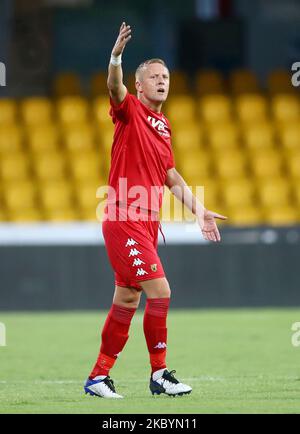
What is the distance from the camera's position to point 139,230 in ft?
25.2

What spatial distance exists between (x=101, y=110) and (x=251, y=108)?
208cm

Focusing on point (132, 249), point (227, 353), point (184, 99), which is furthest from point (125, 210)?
point (184, 99)

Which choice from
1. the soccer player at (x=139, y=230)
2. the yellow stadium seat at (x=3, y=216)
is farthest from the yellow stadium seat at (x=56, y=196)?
the soccer player at (x=139, y=230)

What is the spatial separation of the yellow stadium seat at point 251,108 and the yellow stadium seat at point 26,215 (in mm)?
3388

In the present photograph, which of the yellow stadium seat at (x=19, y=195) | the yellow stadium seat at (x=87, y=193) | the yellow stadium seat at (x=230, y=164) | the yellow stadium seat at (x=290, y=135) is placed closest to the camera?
the yellow stadium seat at (x=87, y=193)

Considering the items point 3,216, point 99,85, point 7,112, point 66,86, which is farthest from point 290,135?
point 3,216

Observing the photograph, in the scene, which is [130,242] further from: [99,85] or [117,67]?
[99,85]

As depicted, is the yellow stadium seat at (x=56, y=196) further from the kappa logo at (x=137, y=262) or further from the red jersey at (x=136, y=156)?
the kappa logo at (x=137, y=262)

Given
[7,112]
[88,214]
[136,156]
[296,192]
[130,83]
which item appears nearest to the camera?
[136,156]

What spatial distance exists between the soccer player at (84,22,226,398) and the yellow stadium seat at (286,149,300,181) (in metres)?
8.60

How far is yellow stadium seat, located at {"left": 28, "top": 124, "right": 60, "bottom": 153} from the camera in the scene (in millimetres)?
16641

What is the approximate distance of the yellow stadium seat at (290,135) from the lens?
55.0ft

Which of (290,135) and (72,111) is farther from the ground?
(72,111)
